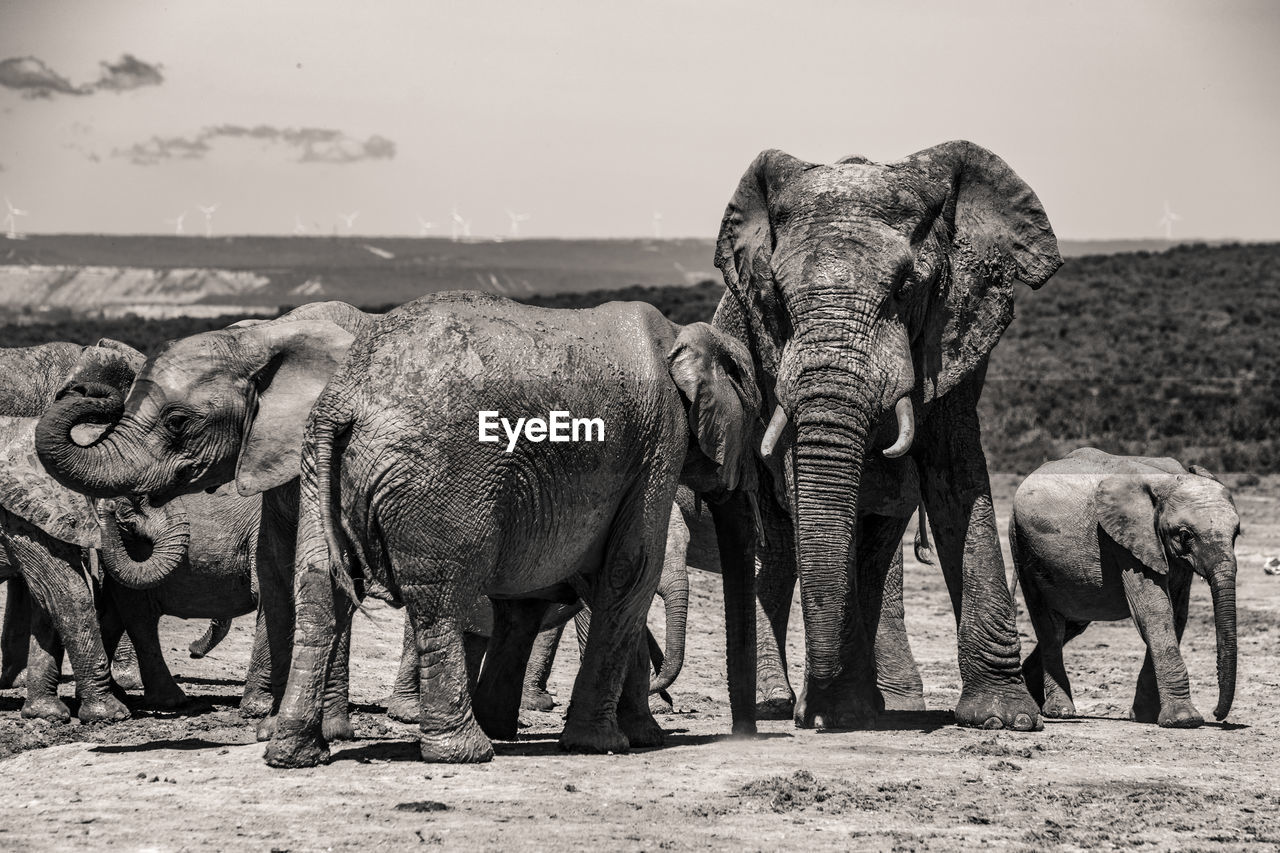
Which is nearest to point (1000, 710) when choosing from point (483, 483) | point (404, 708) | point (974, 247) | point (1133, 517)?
point (1133, 517)

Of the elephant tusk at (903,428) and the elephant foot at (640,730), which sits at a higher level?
the elephant tusk at (903,428)

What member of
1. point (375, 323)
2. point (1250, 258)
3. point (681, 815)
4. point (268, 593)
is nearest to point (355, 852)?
point (681, 815)

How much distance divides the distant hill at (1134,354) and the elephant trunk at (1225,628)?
21.3 m

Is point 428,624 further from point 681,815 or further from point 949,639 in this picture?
point 949,639

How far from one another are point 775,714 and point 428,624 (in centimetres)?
451

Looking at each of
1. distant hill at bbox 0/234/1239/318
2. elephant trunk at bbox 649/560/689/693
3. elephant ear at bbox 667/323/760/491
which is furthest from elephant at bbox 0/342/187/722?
distant hill at bbox 0/234/1239/318

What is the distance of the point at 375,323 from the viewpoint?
28.7 feet

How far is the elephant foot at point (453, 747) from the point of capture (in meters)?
8.66

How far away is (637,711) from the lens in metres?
9.85

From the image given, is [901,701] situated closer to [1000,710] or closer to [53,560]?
[1000,710]

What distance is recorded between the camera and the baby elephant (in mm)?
12094

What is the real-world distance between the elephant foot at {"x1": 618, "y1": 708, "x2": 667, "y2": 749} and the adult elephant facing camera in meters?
0.94

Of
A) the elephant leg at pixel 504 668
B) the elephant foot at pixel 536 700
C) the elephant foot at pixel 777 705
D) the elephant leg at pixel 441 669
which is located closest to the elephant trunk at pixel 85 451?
the elephant leg at pixel 441 669

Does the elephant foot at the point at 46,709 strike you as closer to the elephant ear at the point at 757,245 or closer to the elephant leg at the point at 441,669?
the elephant leg at the point at 441,669
